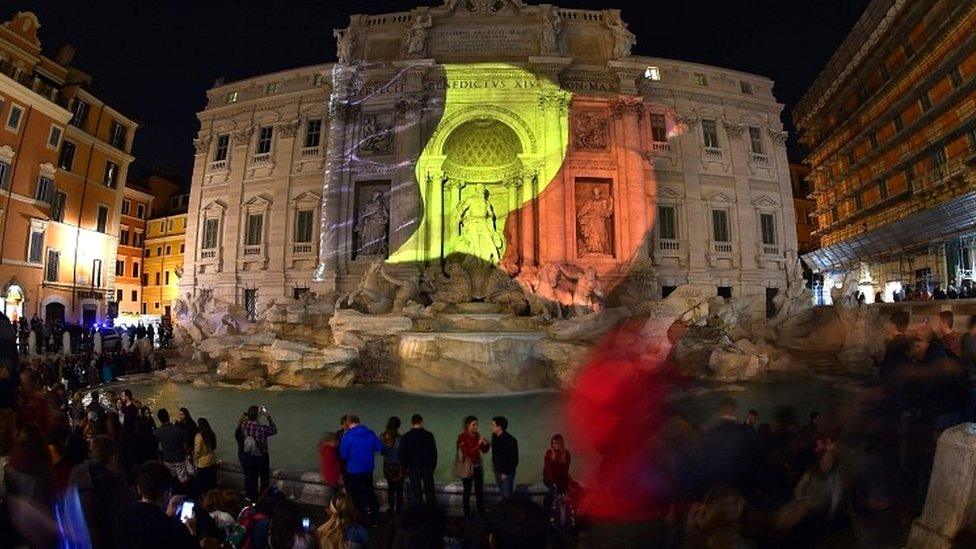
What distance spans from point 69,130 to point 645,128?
1082 inches

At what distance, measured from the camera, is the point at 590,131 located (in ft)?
68.2

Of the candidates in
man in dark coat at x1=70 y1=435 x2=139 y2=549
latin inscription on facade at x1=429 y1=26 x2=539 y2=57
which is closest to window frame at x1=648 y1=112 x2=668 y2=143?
latin inscription on facade at x1=429 y1=26 x2=539 y2=57

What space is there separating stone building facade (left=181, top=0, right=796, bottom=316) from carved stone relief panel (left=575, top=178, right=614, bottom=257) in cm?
7

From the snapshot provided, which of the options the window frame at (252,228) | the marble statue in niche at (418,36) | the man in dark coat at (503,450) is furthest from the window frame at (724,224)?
the window frame at (252,228)

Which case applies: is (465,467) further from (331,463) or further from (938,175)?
(938,175)

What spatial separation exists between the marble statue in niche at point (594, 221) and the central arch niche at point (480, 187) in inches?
107

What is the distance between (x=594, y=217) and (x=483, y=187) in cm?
478

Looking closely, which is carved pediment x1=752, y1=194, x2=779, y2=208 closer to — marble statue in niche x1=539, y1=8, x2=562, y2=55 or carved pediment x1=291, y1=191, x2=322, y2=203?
marble statue in niche x1=539, y1=8, x2=562, y2=55

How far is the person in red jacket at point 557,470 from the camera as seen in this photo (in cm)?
437

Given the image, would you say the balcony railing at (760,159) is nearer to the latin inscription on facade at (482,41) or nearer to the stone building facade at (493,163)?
the stone building facade at (493,163)

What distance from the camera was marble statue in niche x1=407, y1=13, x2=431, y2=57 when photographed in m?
20.5

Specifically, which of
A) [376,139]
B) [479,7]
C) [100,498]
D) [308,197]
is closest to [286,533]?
[100,498]

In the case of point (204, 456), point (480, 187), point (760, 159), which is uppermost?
point (760, 159)

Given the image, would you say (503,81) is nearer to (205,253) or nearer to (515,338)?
(515,338)
